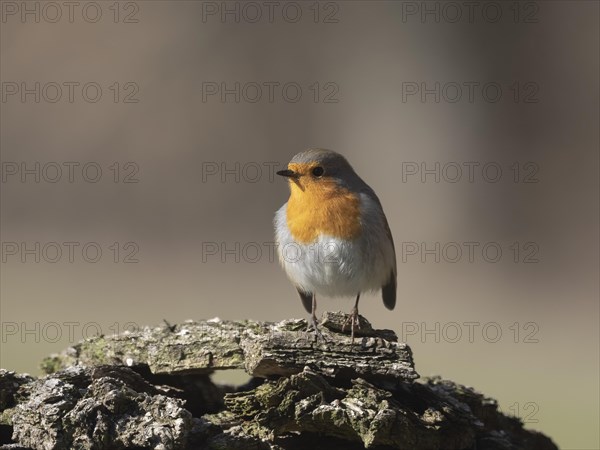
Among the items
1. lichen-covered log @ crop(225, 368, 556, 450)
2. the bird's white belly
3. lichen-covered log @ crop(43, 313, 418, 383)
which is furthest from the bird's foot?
the bird's white belly

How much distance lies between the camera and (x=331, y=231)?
569 cm

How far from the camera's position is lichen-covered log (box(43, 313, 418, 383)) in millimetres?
4242

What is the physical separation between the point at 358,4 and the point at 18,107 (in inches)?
306

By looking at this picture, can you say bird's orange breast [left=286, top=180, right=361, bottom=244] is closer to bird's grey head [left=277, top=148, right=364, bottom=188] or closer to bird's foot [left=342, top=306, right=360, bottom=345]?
bird's grey head [left=277, top=148, right=364, bottom=188]

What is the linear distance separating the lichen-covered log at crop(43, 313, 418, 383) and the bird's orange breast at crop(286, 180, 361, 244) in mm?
1049

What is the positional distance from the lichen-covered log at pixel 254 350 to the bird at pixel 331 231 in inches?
39.8

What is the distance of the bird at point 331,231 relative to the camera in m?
5.70

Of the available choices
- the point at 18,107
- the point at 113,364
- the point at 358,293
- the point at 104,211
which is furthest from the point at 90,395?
the point at 18,107

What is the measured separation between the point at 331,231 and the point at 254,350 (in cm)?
163

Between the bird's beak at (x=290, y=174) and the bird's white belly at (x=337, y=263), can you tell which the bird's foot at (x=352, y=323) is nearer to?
the bird's white belly at (x=337, y=263)

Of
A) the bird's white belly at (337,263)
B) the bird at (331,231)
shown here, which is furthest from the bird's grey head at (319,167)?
the bird's white belly at (337,263)

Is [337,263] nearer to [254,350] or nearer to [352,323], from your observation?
[352,323]

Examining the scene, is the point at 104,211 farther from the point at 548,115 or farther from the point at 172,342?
the point at 172,342

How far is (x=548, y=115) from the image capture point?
19.6m
